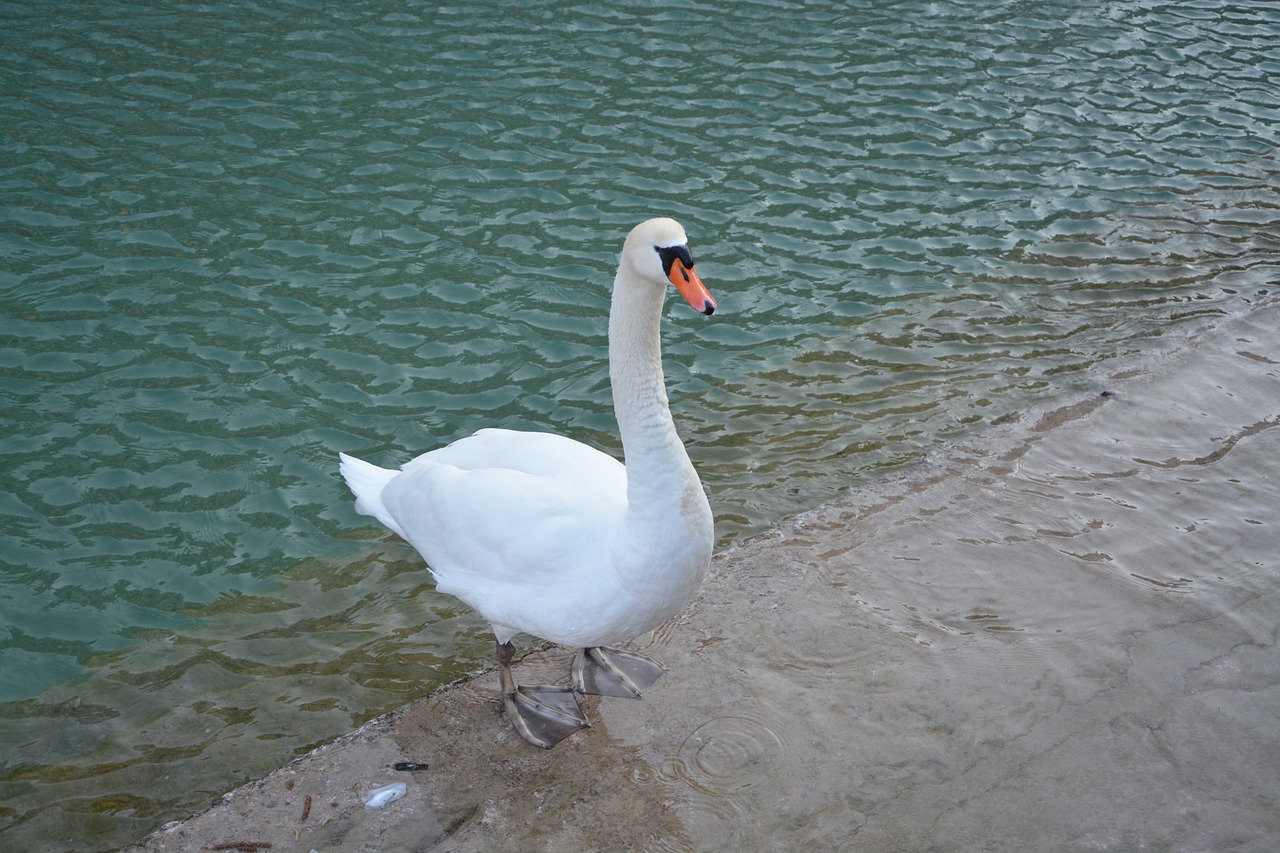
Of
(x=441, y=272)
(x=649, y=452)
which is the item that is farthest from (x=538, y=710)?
(x=441, y=272)

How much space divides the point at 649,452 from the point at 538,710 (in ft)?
4.47

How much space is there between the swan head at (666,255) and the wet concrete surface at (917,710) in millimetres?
1874

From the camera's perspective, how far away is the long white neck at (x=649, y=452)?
13.3 ft

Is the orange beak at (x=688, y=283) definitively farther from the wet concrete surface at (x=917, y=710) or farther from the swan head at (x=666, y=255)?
the wet concrete surface at (x=917, y=710)

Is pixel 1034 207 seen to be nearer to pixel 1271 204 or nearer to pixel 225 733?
pixel 1271 204

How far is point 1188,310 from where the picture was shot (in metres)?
8.20

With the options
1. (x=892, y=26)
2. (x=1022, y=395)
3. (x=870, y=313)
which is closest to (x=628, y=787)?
(x=1022, y=395)

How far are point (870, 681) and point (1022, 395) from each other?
327cm

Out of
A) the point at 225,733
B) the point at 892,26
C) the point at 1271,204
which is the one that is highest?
the point at 892,26

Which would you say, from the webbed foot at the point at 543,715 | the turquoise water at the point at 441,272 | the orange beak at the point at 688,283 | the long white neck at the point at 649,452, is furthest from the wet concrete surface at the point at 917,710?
the orange beak at the point at 688,283

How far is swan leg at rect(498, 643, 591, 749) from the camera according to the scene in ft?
14.9

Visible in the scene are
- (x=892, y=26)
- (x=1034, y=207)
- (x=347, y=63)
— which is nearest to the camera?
(x=1034, y=207)

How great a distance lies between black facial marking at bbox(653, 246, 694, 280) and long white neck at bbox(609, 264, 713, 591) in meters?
0.20

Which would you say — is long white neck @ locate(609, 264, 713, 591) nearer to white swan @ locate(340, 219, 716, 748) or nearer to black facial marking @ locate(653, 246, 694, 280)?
white swan @ locate(340, 219, 716, 748)
